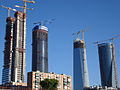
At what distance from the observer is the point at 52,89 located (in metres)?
168

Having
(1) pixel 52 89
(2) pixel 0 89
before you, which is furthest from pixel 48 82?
(2) pixel 0 89

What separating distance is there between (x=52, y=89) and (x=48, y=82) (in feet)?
18.1

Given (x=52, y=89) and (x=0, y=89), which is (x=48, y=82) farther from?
(x=0, y=89)

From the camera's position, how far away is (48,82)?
170 meters

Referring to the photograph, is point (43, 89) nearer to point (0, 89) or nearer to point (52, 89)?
point (52, 89)

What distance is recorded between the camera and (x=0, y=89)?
166 m

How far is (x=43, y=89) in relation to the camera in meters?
172

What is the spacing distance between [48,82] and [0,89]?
31.1m

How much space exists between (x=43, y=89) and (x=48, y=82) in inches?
239

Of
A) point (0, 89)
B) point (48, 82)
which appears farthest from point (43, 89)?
point (0, 89)

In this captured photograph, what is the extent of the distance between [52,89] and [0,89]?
1313 inches

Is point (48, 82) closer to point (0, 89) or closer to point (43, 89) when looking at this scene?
point (43, 89)
